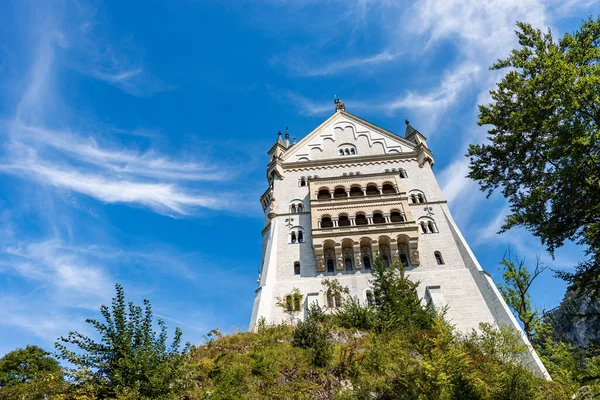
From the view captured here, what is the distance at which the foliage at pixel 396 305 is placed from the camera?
22594 millimetres

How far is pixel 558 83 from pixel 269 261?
22.9 m

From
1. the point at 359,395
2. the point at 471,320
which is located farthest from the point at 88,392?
the point at 471,320

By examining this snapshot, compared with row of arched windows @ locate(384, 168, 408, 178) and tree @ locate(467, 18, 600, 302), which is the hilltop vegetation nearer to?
tree @ locate(467, 18, 600, 302)

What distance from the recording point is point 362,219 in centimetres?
3322

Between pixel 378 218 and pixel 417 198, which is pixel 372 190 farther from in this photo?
pixel 417 198

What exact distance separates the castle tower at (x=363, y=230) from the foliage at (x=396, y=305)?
3.26 metres

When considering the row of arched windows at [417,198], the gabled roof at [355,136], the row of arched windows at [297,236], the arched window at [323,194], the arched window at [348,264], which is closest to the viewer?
the arched window at [348,264]

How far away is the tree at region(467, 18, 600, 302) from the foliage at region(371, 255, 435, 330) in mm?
8906

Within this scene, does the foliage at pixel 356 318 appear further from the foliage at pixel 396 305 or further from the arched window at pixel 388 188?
the arched window at pixel 388 188

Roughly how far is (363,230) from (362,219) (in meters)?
2.57

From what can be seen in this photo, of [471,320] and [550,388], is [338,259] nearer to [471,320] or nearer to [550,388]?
[471,320]

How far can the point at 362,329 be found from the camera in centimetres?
2333

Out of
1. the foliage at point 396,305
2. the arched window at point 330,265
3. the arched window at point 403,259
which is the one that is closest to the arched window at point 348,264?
the arched window at point 330,265

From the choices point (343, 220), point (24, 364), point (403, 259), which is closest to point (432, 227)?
point (403, 259)
